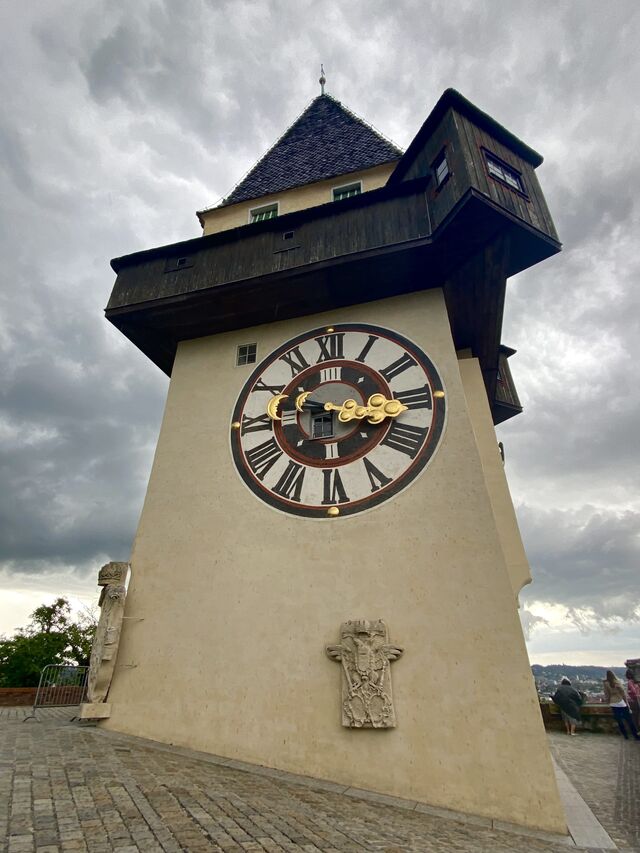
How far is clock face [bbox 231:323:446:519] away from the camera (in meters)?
6.98

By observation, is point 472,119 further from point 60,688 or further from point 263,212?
point 60,688

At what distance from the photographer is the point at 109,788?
4.09 meters

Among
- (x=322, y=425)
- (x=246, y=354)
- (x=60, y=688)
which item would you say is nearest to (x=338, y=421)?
(x=322, y=425)

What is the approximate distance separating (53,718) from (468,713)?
607cm

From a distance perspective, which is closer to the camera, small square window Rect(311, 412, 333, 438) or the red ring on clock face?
the red ring on clock face

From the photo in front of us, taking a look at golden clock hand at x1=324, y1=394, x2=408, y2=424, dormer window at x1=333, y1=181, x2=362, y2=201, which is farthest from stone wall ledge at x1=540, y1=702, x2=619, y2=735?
dormer window at x1=333, y1=181, x2=362, y2=201

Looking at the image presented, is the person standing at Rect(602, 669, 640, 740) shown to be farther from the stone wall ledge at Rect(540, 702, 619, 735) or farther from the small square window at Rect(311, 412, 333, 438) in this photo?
the small square window at Rect(311, 412, 333, 438)

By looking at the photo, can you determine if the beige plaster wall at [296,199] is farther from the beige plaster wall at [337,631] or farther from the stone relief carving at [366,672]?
the stone relief carving at [366,672]

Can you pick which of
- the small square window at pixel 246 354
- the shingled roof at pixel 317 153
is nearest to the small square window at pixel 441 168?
the shingled roof at pixel 317 153

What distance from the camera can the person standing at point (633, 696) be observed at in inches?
349

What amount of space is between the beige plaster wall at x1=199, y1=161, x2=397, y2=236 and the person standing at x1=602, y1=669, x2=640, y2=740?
11404 mm

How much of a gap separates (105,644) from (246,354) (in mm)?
5206

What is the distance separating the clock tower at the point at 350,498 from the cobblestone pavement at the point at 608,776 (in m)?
0.77

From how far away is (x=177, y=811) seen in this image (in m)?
3.76
